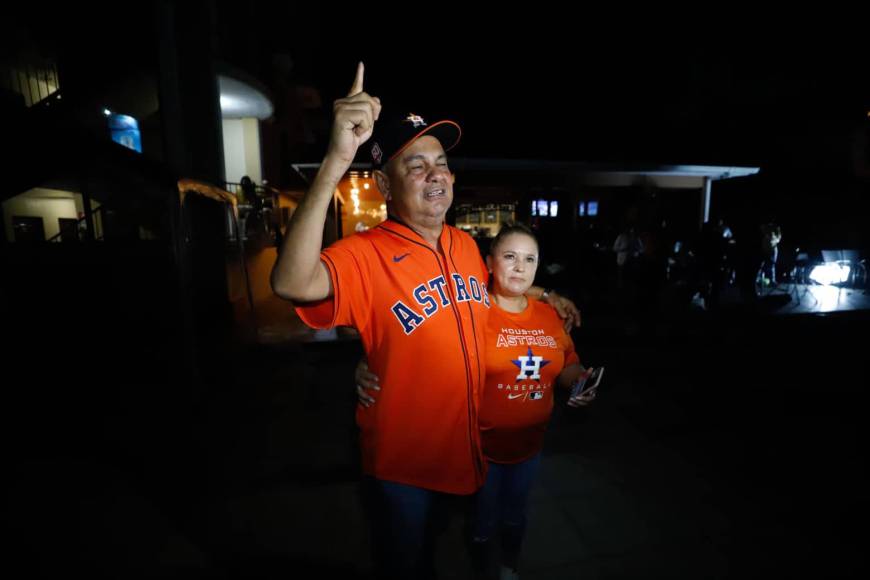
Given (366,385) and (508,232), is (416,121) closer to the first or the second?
(508,232)

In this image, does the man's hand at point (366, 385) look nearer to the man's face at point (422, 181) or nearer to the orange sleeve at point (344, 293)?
the orange sleeve at point (344, 293)

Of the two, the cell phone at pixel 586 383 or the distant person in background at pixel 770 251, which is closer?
the cell phone at pixel 586 383

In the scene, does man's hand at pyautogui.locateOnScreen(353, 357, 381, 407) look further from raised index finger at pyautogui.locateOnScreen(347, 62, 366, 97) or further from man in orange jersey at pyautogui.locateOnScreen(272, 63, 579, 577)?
raised index finger at pyautogui.locateOnScreen(347, 62, 366, 97)

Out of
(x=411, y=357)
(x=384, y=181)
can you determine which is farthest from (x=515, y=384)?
(x=384, y=181)

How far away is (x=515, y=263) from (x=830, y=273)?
15.0 metres

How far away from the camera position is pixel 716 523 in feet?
9.83

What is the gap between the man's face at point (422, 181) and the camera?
1741 millimetres

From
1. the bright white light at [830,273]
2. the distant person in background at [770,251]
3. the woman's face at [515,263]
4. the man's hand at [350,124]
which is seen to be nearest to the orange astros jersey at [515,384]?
the woman's face at [515,263]

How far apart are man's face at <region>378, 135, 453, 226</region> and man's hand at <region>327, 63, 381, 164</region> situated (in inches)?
14.3

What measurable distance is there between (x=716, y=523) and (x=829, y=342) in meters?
6.67

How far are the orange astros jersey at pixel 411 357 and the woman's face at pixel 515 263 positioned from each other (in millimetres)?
500

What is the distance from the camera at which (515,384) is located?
6.83 ft

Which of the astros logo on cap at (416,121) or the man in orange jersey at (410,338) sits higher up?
the astros logo on cap at (416,121)

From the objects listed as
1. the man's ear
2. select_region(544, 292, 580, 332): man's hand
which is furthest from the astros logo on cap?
select_region(544, 292, 580, 332): man's hand
